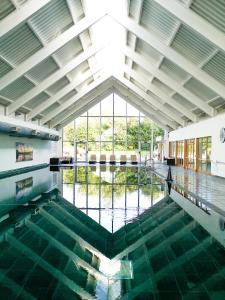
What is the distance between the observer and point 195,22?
1027 cm

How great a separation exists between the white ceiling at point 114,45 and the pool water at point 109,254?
5619 mm

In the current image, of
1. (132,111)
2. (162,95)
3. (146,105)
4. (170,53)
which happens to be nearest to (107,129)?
(132,111)

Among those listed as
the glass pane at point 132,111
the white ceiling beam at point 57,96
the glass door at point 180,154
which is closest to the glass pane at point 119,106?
the glass pane at point 132,111

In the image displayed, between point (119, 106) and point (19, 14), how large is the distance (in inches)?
1009

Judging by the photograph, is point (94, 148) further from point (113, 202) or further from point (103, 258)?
point (103, 258)

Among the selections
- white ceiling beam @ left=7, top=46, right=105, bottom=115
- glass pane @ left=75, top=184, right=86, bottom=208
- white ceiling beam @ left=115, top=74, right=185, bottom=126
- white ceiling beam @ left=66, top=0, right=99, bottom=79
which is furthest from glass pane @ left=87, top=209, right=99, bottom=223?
white ceiling beam @ left=115, top=74, right=185, bottom=126

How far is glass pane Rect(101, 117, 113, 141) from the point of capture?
1403 inches

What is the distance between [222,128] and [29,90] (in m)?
8.98

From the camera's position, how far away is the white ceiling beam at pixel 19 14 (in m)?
10.2

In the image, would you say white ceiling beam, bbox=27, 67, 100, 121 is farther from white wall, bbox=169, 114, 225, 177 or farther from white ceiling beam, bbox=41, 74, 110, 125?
white wall, bbox=169, 114, 225, 177

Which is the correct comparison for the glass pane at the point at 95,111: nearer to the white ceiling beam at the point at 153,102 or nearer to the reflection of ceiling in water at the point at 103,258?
the white ceiling beam at the point at 153,102

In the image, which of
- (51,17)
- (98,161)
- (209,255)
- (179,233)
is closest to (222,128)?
(51,17)

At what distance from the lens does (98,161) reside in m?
35.2

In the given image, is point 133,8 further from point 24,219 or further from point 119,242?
point 119,242
